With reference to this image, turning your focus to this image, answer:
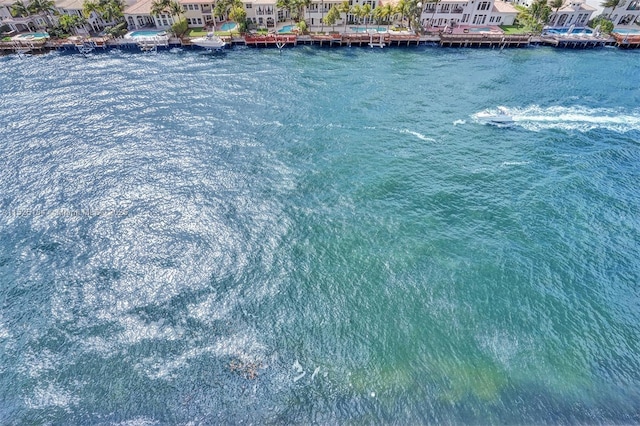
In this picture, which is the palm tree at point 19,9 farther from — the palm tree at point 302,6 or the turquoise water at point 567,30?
the turquoise water at point 567,30

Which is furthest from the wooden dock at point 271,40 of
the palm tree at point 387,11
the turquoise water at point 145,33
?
the palm tree at point 387,11

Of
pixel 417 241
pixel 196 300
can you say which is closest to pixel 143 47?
pixel 196 300

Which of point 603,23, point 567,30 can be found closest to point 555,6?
point 567,30

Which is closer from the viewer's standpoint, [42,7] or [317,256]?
[317,256]

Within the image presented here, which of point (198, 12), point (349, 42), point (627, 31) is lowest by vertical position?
point (349, 42)

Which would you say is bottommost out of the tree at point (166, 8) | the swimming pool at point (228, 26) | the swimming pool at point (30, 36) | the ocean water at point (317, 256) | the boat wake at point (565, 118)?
the ocean water at point (317, 256)

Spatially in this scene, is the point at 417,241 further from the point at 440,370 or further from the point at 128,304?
the point at 128,304

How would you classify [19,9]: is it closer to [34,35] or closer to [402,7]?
[34,35]
